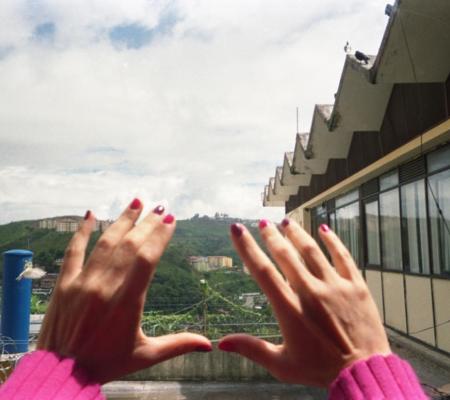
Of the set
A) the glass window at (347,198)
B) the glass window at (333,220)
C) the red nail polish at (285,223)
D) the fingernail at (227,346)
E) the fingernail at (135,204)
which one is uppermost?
the glass window at (347,198)

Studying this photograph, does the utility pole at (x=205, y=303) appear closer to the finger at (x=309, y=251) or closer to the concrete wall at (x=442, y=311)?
the concrete wall at (x=442, y=311)

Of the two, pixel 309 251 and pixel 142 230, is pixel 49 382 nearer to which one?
pixel 142 230

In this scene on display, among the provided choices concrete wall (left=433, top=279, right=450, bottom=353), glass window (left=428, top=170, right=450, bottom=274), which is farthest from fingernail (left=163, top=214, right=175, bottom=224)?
concrete wall (left=433, top=279, right=450, bottom=353)

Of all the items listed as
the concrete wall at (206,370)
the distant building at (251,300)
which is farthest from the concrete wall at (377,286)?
the concrete wall at (206,370)

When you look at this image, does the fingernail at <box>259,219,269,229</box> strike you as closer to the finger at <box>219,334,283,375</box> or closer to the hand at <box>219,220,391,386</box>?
the hand at <box>219,220,391,386</box>

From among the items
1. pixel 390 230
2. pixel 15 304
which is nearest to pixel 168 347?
pixel 15 304
